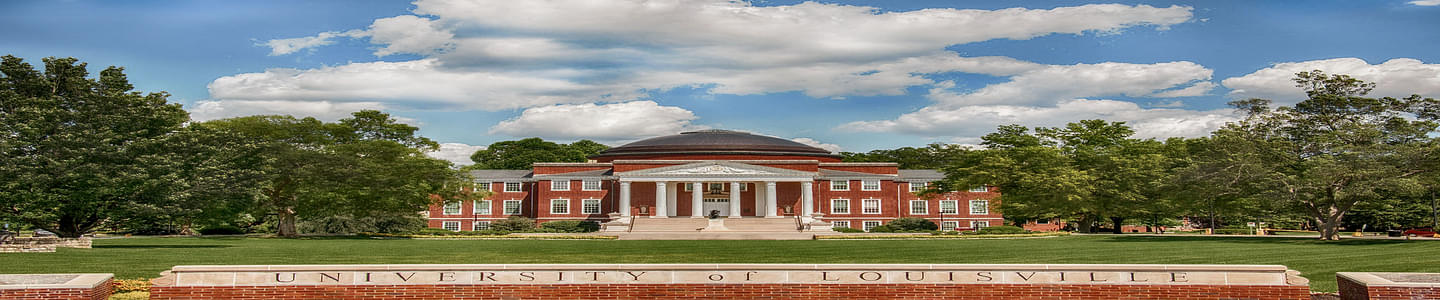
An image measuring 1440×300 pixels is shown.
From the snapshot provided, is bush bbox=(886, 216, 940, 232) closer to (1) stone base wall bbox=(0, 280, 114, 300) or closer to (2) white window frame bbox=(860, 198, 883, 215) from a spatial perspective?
(2) white window frame bbox=(860, 198, 883, 215)

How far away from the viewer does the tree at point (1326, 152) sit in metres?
41.1

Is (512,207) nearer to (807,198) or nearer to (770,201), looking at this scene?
(770,201)

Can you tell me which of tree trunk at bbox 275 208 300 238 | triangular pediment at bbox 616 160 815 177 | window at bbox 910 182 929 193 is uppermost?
triangular pediment at bbox 616 160 815 177

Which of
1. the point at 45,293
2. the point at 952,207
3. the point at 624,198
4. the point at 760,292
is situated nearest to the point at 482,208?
the point at 624,198

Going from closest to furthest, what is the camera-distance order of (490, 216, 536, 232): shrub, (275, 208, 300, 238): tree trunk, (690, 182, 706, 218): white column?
(275, 208, 300, 238): tree trunk < (490, 216, 536, 232): shrub < (690, 182, 706, 218): white column

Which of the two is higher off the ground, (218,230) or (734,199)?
(734,199)

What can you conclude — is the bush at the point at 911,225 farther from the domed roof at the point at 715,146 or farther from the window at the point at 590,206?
the window at the point at 590,206

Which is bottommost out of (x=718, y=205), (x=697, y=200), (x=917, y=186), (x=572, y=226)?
(x=572, y=226)

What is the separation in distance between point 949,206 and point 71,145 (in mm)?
59652

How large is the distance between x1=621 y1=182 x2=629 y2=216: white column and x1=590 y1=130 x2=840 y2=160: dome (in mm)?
9597

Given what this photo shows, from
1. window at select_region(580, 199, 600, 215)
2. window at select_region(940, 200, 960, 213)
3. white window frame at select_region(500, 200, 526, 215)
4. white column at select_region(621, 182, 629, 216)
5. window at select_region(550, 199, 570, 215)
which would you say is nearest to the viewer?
white column at select_region(621, 182, 629, 216)

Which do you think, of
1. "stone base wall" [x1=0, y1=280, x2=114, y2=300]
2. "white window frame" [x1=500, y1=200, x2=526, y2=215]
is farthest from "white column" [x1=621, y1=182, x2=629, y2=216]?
"stone base wall" [x1=0, y1=280, x2=114, y2=300]

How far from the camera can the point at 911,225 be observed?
69.4 meters

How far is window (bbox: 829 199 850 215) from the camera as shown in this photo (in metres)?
77.9
